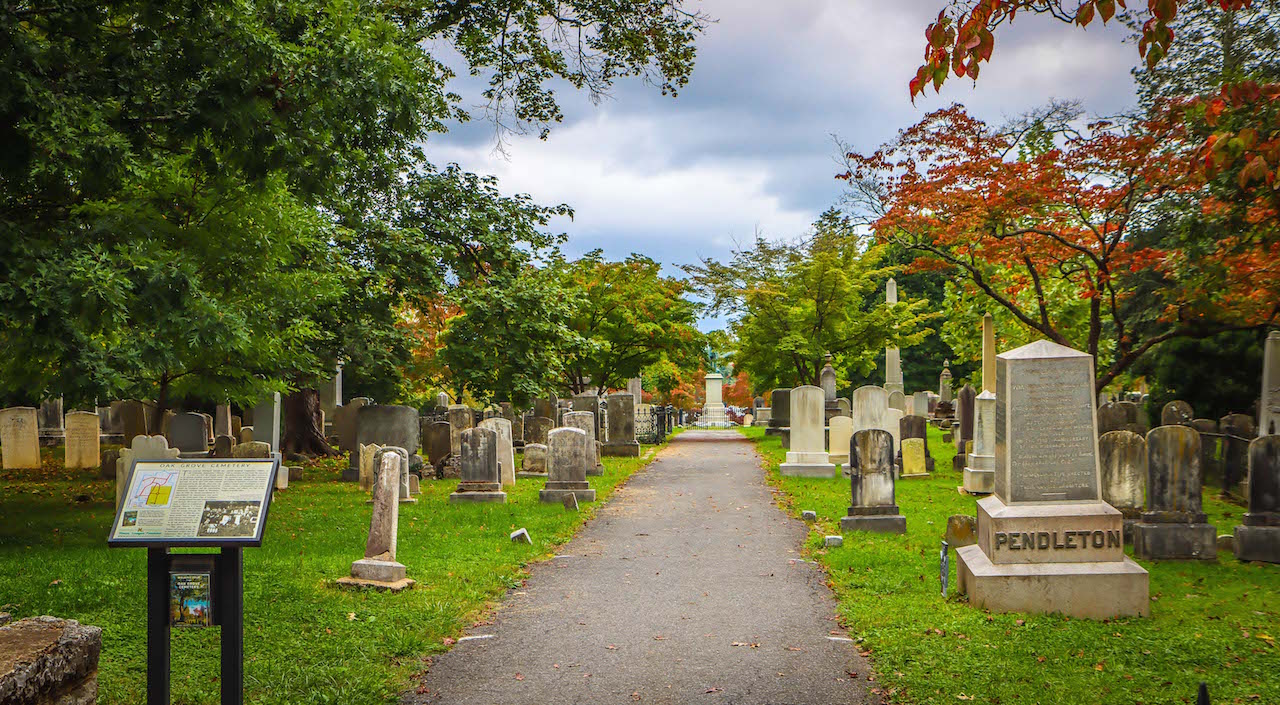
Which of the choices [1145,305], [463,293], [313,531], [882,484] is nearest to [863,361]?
[1145,305]

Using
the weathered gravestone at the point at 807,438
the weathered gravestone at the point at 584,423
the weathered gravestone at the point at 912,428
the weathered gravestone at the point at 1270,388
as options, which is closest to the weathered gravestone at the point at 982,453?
the weathered gravestone at the point at 912,428

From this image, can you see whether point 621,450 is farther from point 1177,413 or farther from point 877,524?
point 877,524

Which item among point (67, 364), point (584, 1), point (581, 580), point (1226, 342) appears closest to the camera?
point (67, 364)

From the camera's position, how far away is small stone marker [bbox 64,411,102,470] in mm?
18859

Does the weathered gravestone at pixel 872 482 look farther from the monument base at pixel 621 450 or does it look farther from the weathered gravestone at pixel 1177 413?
the monument base at pixel 621 450

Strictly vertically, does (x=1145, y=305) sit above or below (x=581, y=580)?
above

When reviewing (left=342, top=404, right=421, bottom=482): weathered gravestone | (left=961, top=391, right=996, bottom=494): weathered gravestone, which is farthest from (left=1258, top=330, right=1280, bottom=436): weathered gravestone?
(left=342, top=404, right=421, bottom=482): weathered gravestone

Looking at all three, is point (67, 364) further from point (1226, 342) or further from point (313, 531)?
point (1226, 342)

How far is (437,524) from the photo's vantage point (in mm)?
12203

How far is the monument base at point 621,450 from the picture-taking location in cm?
2508

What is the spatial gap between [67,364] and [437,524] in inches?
202

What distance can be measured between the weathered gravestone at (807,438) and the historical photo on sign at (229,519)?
49.5 ft

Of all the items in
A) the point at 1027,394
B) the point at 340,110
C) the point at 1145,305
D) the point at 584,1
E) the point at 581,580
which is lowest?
the point at 581,580

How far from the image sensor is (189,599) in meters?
4.73
